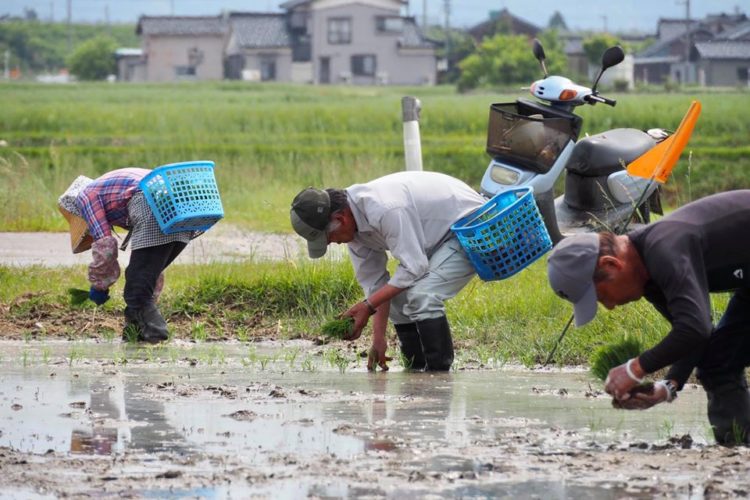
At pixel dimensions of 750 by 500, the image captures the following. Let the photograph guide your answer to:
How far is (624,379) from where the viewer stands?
5316mm

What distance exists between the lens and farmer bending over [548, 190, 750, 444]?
16.9 ft

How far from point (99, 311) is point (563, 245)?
5161 mm

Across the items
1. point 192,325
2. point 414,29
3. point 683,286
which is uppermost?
point 414,29

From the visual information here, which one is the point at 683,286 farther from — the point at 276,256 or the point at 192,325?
the point at 276,256

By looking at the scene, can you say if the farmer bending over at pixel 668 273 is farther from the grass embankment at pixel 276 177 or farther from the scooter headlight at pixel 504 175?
the scooter headlight at pixel 504 175

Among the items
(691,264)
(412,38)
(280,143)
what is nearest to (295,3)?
(412,38)

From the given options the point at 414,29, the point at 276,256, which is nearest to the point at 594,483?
the point at 276,256

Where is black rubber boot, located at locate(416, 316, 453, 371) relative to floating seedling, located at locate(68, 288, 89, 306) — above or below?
below

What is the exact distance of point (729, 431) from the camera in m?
5.68

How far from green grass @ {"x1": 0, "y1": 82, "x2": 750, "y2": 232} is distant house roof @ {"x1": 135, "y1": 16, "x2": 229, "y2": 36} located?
50035 millimetres

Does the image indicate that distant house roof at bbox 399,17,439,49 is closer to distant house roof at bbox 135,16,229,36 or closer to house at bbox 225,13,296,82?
house at bbox 225,13,296,82

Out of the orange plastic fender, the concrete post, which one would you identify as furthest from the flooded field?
the concrete post

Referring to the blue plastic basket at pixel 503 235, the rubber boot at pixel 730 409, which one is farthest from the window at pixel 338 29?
the rubber boot at pixel 730 409

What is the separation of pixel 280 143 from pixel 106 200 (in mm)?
21277
